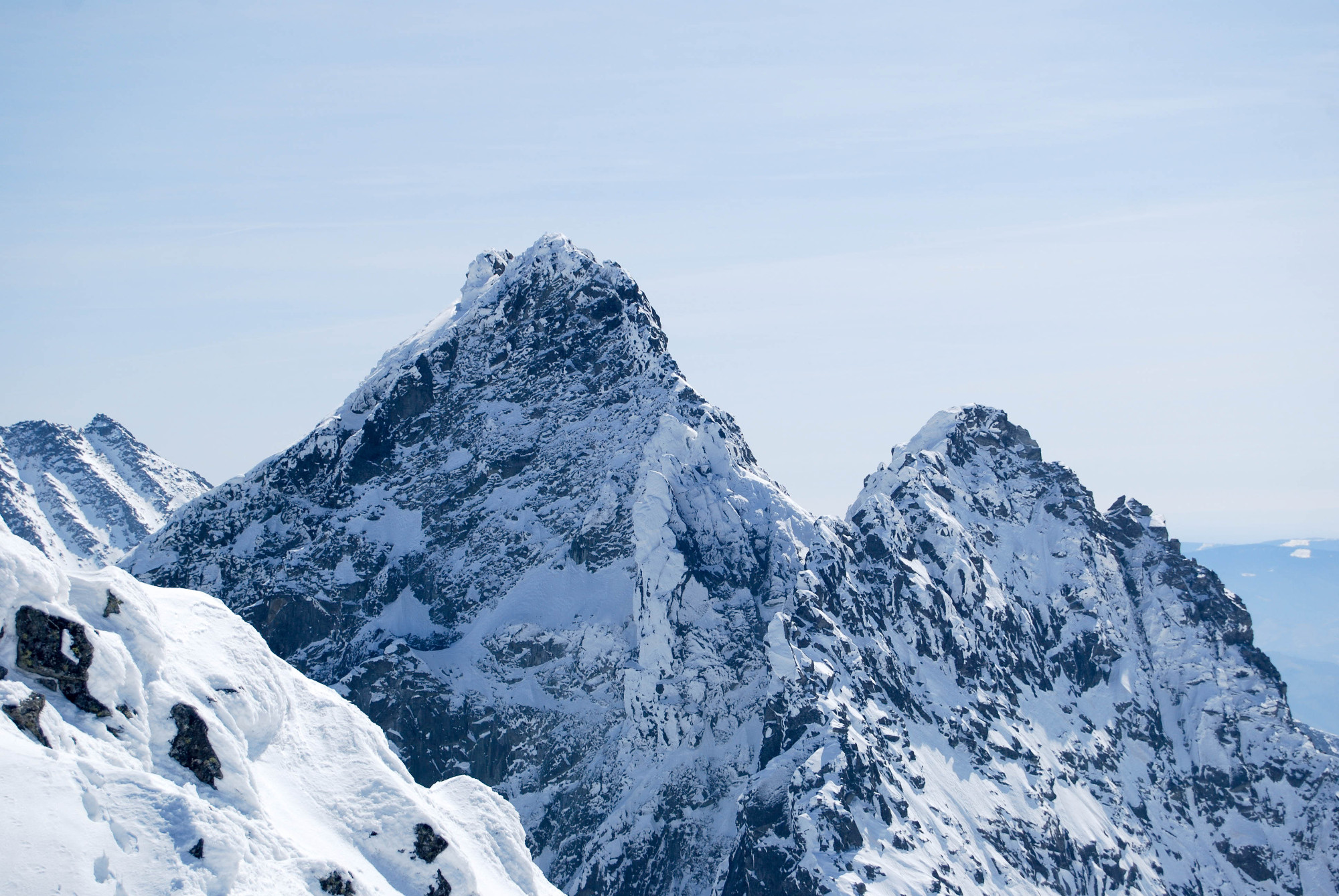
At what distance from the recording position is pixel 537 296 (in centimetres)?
18950

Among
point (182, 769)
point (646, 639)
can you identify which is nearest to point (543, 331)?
point (646, 639)

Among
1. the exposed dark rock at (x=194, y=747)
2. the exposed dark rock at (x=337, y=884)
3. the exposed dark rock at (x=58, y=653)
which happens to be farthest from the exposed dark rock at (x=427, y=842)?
the exposed dark rock at (x=58, y=653)

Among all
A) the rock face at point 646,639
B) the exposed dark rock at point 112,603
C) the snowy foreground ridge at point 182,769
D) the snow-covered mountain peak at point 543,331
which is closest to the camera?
the snowy foreground ridge at point 182,769

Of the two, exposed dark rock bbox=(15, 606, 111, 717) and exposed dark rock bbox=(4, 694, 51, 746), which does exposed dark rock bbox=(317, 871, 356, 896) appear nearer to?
exposed dark rock bbox=(15, 606, 111, 717)

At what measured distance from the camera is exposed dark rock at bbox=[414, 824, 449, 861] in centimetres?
7050

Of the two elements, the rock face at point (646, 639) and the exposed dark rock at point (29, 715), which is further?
the rock face at point (646, 639)

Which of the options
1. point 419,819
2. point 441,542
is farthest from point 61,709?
point 441,542

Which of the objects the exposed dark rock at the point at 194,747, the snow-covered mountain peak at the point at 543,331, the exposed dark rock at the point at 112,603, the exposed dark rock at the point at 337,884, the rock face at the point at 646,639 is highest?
the snow-covered mountain peak at the point at 543,331

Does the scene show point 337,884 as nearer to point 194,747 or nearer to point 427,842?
point 427,842

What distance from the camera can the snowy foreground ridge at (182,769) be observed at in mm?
52938

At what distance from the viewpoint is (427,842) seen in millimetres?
70938

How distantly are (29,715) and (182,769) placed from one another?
8197mm

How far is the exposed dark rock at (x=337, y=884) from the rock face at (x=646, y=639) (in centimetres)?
9163

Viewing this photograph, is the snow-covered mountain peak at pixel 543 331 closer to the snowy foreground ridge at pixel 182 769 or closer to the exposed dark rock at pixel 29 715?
the snowy foreground ridge at pixel 182 769
